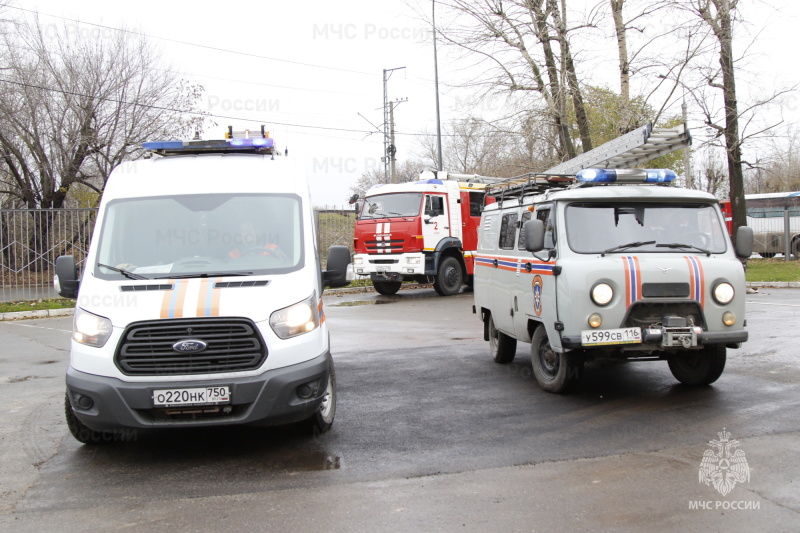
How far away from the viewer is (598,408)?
264 inches

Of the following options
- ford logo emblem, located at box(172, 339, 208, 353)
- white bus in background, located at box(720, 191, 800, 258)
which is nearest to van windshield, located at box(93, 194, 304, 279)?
ford logo emblem, located at box(172, 339, 208, 353)

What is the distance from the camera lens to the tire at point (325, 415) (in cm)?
584

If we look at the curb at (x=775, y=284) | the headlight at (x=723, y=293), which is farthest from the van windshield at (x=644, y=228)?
the curb at (x=775, y=284)

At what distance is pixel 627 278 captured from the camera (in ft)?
21.3

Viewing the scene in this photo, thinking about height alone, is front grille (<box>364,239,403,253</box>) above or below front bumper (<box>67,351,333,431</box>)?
above

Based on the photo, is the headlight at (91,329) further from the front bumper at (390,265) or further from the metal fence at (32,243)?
the metal fence at (32,243)

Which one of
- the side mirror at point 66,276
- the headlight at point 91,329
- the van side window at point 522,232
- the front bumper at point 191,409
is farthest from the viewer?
the van side window at point 522,232

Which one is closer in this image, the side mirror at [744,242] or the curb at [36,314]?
the side mirror at [744,242]

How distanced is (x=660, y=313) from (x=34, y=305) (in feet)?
53.7

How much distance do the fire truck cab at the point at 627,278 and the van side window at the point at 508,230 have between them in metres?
0.27

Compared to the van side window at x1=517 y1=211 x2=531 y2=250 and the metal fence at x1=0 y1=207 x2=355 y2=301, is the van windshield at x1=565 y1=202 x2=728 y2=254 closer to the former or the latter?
the van side window at x1=517 y1=211 x2=531 y2=250

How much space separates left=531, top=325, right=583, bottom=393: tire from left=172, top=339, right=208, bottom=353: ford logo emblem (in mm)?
3561

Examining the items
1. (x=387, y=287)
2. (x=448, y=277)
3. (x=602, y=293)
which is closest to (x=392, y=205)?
(x=448, y=277)

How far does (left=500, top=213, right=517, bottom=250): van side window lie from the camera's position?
8.35 m
